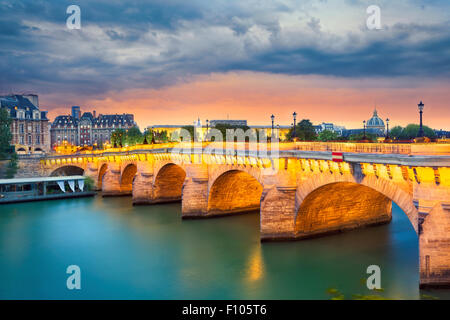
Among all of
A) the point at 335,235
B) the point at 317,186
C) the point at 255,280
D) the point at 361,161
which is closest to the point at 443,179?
the point at 361,161

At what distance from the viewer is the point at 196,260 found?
28.1 metres

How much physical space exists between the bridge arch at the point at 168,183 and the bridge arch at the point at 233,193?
11.8 m

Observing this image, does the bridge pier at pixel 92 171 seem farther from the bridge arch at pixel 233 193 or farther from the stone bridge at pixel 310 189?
the bridge arch at pixel 233 193

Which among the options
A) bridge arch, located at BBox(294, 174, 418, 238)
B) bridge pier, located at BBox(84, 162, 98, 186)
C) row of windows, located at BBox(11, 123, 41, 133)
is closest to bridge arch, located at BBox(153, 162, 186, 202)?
bridge pier, located at BBox(84, 162, 98, 186)

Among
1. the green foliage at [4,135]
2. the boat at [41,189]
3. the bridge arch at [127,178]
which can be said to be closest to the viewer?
the boat at [41,189]

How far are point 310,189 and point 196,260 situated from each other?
906cm

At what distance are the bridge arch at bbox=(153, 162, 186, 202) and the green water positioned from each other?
1113 cm

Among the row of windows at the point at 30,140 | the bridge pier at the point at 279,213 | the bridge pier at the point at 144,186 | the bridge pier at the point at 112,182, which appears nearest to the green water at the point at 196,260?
the bridge pier at the point at 279,213

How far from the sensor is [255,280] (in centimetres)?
2386

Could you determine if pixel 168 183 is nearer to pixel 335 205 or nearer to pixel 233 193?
pixel 233 193

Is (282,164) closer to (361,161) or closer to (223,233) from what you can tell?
(361,161)

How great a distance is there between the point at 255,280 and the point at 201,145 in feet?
66.6

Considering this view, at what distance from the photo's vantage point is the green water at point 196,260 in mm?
22500

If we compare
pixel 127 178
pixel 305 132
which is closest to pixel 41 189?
pixel 127 178
